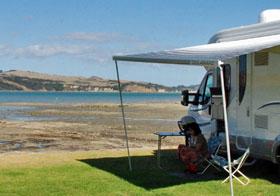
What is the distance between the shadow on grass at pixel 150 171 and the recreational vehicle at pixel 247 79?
107cm

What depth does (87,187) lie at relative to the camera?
9398 mm

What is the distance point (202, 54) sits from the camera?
360 inches

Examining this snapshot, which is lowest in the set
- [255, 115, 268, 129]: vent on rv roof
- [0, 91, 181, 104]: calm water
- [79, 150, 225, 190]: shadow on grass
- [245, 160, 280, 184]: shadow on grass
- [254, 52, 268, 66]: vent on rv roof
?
[0, 91, 181, 104]: calm water

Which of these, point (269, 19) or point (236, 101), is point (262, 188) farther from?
point (269, 19)

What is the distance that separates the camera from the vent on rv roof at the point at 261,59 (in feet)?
32.6

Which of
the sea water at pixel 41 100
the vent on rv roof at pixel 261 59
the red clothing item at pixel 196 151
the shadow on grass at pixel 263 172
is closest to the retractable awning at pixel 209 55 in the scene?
the vent on rv roof at pixel 261 59

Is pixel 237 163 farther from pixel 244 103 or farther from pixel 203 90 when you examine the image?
pixel 203 90

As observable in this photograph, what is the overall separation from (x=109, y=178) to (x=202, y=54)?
2.92 m

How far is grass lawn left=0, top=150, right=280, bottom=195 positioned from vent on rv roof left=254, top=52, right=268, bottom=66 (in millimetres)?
2164

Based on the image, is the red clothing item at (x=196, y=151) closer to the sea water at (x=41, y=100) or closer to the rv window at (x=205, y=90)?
the rv window at (x=205, y=90)

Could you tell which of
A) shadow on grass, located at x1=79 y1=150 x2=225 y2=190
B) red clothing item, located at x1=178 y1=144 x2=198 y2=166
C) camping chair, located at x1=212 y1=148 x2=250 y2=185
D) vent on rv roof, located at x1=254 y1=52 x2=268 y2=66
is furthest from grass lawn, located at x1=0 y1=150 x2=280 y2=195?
vent on rv roof, located at x1=254 y1=52 x2=268 y2=66

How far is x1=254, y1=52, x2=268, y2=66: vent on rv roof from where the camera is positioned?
32.6 ft

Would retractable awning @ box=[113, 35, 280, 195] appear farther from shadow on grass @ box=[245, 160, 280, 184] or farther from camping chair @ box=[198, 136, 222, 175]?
shadow on grass @ box=[245, 160, 280, 184]

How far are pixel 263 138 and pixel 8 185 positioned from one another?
14.9ft
